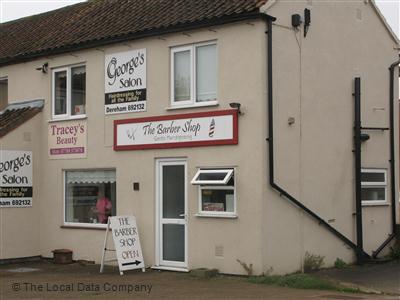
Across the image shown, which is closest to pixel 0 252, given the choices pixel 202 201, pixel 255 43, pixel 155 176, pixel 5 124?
pixel 5 124

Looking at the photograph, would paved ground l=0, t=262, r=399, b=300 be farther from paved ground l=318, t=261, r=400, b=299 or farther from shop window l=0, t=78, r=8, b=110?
shop window l=0, t=78, r=8, b=110

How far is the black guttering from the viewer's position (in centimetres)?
1315

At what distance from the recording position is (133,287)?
12.2 meters

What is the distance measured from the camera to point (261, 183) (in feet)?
42.3

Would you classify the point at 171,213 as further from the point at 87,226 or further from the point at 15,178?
the point at 15,178

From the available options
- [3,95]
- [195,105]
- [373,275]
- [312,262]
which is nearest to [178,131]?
[195,105]

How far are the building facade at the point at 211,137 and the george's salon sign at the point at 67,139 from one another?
0.04 metres

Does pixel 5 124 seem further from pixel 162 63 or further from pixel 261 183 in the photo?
pixel 261 183

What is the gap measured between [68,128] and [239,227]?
18.3ft

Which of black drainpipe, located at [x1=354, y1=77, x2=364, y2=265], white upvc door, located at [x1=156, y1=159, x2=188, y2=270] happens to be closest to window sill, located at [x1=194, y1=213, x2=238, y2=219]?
white upvc door, located at [x1=156, y1=159, x2=188, y2=270]

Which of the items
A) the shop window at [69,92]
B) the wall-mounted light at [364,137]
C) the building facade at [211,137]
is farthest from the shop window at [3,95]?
the wall-mounted light at [364,137]

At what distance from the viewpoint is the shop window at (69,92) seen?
54.0ft

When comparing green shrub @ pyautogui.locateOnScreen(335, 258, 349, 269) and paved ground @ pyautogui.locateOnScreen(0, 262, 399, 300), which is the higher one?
green shrub @ pyautogui.locateOnScreen(335, 258, 349, 269)

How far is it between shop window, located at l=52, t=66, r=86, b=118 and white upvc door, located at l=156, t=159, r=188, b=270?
10.1ft
